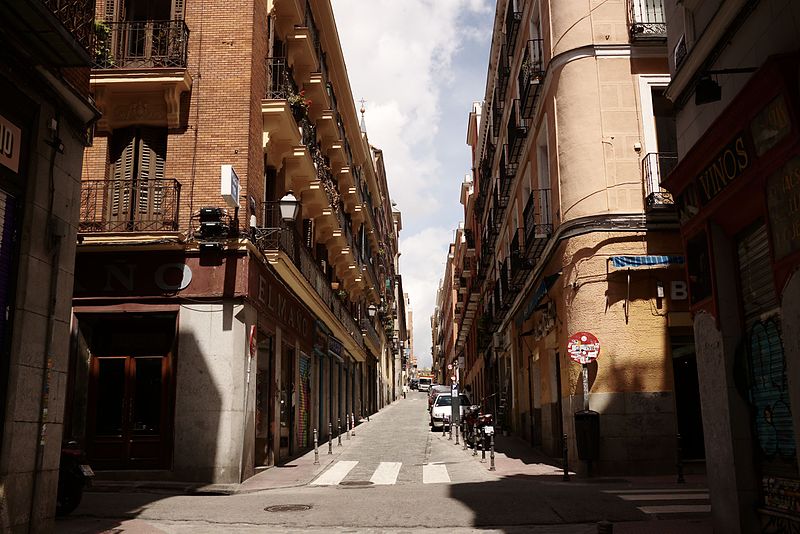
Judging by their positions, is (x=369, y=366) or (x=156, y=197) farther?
(x=369, y=366)

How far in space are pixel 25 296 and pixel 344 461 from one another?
39.7 feet

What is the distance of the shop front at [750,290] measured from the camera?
6391 mm

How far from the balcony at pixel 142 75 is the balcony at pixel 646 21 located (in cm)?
1021

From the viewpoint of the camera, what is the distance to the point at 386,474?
52.2 ft

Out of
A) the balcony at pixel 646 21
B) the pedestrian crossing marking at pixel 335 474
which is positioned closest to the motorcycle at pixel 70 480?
the pedestrian crossing marking at pixel 335 474

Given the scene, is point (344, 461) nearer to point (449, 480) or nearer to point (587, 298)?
point (449, 480)

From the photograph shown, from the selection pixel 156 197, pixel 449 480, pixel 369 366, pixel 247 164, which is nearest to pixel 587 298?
pixel 449 480

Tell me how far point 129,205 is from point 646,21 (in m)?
12.6

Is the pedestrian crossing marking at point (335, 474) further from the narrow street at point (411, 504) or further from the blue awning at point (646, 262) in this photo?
the blue awning at point (646, 262)

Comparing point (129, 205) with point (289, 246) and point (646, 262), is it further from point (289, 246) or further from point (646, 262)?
point (646, 262)

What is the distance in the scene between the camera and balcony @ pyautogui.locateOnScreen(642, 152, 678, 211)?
15.7 meters

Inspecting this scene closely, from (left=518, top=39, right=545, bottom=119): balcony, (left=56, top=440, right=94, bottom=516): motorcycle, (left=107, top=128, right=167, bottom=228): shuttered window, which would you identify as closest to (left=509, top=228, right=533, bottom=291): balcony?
(left=518, top=39, right=545, bottom=119): balcony

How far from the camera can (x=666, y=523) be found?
9031 mm

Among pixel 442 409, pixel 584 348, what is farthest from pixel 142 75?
pixel 442 409
